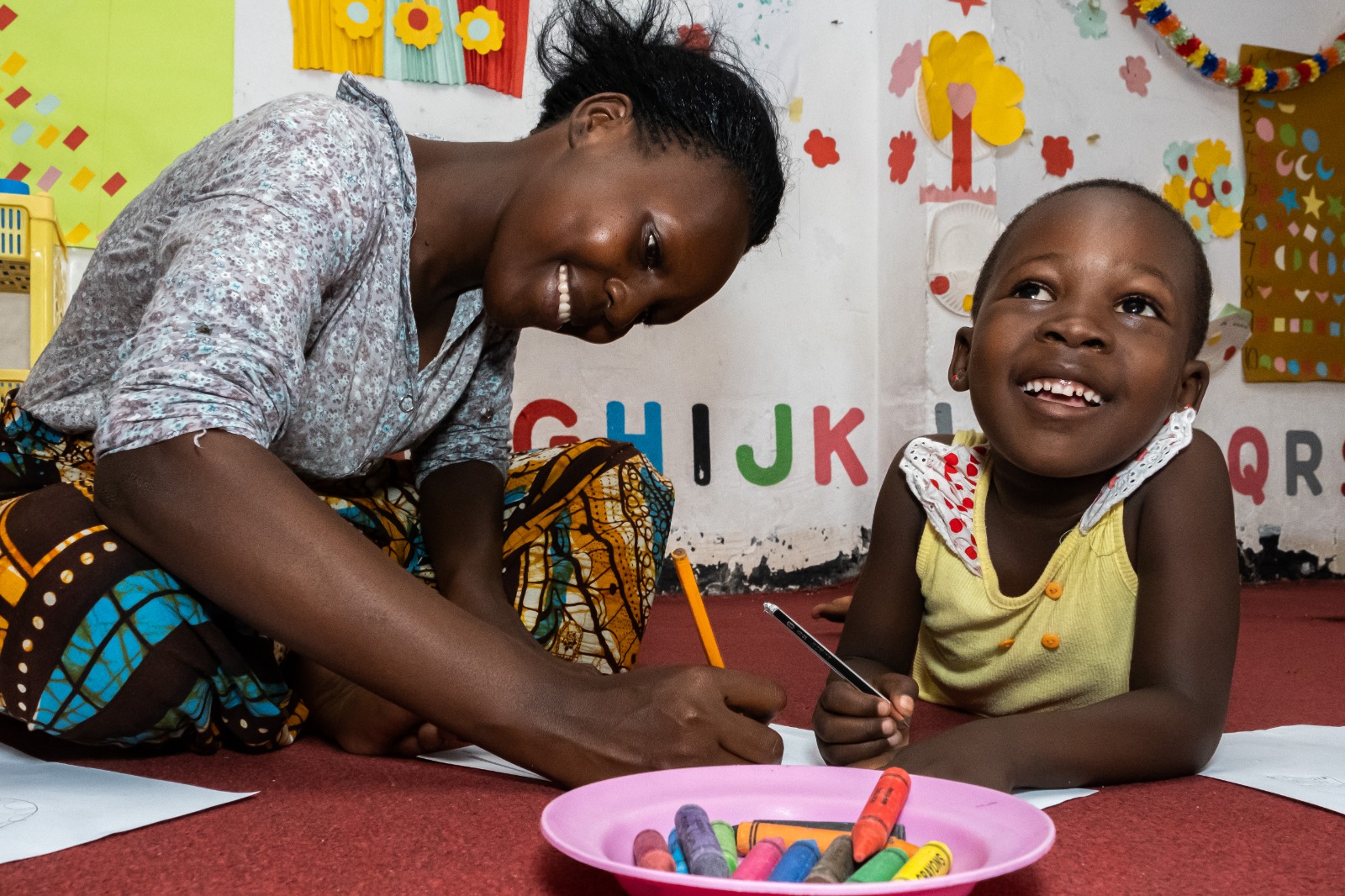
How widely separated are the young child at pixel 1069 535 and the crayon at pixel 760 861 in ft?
0.77

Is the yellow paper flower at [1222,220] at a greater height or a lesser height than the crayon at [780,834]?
greater

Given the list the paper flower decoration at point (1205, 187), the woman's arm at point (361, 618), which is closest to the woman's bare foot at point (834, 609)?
the woman's arm at point (361, 618)

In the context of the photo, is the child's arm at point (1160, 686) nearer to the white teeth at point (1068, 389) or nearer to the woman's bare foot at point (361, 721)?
the white teeth at point (1068, 389)

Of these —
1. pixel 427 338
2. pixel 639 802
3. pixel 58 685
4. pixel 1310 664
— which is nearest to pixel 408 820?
pixel 639 802

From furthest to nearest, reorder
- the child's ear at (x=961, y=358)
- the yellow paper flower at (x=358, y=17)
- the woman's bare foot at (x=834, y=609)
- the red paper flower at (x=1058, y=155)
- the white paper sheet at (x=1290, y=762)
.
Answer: the red paper flower at (x=1058, y=155) → the yellow paper flower at (x=358, y=17) → the woman's bare foot at (x=834, y=609) → the child's ear at (x=961, y=358) → the white paper sheet at (x=1290, y=762)

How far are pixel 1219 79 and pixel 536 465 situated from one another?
7.42 ft

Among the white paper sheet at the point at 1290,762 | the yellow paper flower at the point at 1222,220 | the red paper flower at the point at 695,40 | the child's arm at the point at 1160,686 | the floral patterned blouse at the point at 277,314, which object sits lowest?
the white paper sheet at the point at 1290,762

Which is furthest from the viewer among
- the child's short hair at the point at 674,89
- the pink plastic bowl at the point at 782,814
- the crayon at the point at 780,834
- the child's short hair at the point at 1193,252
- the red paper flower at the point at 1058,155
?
the red paper flower at the point at 1058,155

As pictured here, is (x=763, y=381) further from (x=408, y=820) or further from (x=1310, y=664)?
(x=408, y=820)

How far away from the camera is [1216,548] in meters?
0.91

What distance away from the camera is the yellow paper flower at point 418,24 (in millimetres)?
2068

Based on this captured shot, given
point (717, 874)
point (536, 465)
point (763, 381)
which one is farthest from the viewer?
point (763, 381)

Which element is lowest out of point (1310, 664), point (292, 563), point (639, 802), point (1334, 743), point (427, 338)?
point (1310, 664)

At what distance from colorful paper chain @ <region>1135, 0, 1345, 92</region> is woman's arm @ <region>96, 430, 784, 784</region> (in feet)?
8.26
